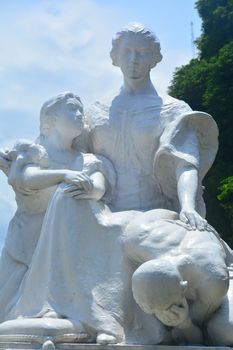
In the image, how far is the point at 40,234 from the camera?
7.29 m

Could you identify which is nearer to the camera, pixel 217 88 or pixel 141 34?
pixel 141 34

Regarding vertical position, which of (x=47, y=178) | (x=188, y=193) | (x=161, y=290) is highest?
(x=47, y=178)

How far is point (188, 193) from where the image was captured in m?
7.25

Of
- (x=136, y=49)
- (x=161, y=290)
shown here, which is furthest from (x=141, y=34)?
(x=161, y=290)

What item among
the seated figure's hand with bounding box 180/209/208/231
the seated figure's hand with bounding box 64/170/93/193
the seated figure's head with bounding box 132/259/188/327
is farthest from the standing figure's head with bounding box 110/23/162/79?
the seated figure's head with bounding box 132/259/188/327

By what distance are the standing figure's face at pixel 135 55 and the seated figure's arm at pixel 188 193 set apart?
3.27 feet

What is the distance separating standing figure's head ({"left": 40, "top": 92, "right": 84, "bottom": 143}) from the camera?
7.55 meters

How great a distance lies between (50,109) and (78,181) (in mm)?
924

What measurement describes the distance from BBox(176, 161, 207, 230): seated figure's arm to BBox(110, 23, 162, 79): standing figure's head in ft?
3.31

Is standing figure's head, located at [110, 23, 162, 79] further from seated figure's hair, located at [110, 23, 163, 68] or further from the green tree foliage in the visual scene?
the green tree foliage

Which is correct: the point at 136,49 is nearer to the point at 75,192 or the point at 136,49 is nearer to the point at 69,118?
the point at 69,118

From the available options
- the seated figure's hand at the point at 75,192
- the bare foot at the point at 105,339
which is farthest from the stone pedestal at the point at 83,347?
the seated figure's hand at the point at 75,192

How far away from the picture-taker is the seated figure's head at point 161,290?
6.27 meters

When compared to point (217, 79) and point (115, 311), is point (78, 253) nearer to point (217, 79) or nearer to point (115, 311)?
point (115, 311)
